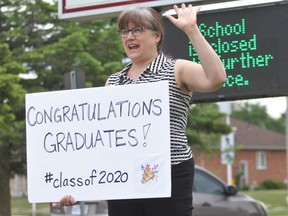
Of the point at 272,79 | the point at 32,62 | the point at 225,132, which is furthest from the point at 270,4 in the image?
the point at 225,132

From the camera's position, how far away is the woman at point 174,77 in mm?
3521

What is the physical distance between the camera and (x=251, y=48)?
6828mm

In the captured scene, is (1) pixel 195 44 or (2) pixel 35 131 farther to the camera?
(2) pixel 35 131

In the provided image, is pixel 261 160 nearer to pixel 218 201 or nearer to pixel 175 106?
pixel 218 201

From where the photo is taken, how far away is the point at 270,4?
686 cm

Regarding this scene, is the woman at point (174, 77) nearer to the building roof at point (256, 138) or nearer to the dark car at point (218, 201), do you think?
the dark car at point (218, 201)

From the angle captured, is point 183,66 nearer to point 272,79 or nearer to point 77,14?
point 272,79

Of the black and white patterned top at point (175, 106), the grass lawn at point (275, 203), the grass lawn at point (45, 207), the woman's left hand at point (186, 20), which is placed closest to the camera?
the woman's left hand at point (186, 20)

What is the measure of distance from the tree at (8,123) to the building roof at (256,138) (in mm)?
50682

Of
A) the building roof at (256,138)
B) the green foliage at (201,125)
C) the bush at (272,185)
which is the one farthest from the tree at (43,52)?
the building roof at (256,138)

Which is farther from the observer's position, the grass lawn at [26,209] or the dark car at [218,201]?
the grass lawn at [26,209]

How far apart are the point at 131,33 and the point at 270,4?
11.2 ft

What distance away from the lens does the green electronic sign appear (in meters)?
6.75

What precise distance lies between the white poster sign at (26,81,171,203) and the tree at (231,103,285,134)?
99.9 m
